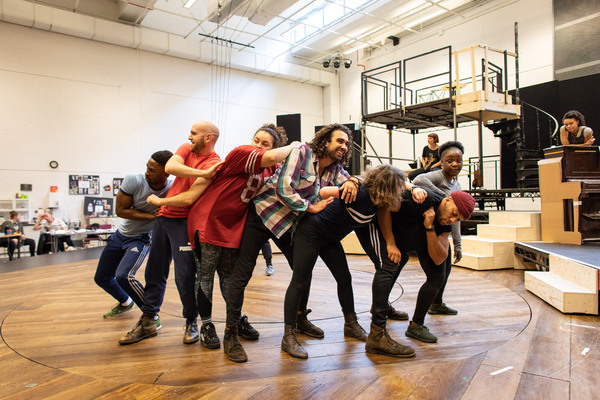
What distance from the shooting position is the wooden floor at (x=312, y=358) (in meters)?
1.63

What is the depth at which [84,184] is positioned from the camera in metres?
9.38

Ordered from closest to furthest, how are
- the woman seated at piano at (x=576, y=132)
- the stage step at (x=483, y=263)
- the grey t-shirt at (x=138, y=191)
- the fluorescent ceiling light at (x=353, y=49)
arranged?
1. the grey t-shirt at (x=138, y=191)
2. the woman seated at piano at (x=576, y=132)
3. the stage step at (x=483, y=263)
4. the fluorescent ceiling light at (x=353, y=49)

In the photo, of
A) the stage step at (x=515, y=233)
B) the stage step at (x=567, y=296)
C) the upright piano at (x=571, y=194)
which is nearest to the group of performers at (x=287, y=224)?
the stage step at (x=567, y=296)

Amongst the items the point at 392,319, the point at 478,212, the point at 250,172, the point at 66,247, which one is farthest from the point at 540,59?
the point at 66,247

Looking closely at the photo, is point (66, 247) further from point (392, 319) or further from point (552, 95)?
point (552, 95)

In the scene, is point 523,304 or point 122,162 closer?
point 523,304

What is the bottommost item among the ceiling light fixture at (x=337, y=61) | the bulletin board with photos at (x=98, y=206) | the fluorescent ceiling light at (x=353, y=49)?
the bulletin board with photos at (x=98, y=206)

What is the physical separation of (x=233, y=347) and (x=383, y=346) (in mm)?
814

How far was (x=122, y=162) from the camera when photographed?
9898 mm

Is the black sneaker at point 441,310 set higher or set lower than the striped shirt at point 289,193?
lower

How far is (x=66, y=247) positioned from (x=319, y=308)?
7492mm

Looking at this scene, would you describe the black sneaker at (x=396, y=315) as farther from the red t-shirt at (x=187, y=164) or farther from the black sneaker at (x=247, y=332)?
the red t-shirt at (x=187, y=164)

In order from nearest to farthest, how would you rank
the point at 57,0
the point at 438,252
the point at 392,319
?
the point at 438,252 → the point at 392,319 → the point at 57,0

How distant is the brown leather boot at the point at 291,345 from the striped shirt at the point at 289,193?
544mm
